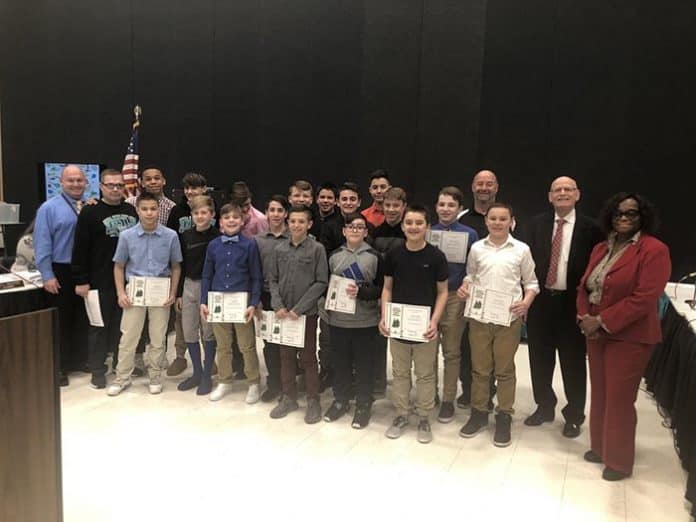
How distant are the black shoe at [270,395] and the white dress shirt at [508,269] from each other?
1754 mm

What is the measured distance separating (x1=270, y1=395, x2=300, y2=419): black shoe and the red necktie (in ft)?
6.45

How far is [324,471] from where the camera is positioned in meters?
2.97

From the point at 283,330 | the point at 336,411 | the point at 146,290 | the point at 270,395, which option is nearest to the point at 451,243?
the point at 283,330

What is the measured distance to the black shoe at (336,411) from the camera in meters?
3.67

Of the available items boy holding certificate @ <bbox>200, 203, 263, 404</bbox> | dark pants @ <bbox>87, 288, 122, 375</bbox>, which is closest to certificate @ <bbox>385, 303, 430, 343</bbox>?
boy holding certificate @ <bbox>200, 203, 263, 404</bbox>

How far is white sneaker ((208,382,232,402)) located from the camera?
3982 mm

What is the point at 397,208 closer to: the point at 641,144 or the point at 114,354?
the point at 114,354

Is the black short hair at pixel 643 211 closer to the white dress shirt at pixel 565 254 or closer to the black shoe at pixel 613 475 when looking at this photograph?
the white dress shirt at pixel 565 254

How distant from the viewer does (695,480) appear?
8.42 feet

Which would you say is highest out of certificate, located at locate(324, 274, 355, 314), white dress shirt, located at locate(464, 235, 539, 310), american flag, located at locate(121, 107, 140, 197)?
american flag, located at locate(121, 107, 140, 197)

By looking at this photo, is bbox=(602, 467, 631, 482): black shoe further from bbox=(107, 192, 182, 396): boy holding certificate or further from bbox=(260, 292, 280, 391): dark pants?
bbox=(107, 192, 182, 396): boy holding certificate

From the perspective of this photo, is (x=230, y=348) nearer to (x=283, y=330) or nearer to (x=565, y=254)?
(x=283, y=330)

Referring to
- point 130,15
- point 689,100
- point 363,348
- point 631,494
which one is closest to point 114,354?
point 363,348

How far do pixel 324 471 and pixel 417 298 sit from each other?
3.80 feet
